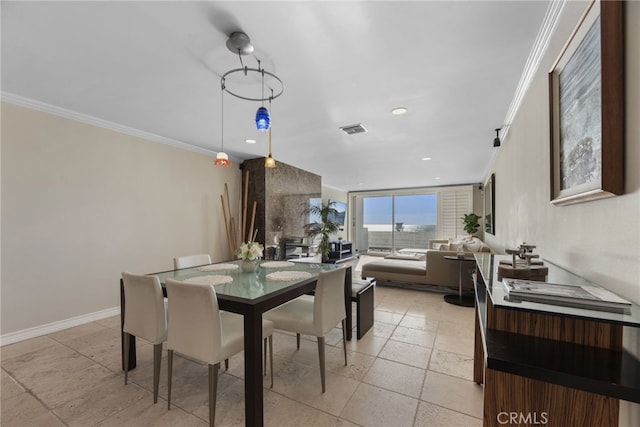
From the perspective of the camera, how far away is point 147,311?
5.89 ft

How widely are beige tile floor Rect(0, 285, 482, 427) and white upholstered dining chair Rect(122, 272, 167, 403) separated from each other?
0.30m

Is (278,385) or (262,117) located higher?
(262,117)

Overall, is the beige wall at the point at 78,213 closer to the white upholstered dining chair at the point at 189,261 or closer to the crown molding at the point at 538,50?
the white upholstered dining chair at the point at 189,261

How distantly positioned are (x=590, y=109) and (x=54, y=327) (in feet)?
15.3

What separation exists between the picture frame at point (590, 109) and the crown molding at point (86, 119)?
4238 mm

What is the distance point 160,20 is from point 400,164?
4.62 meters

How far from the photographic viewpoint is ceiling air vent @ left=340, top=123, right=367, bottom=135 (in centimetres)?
329

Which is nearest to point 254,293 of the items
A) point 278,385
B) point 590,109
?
point 278,385

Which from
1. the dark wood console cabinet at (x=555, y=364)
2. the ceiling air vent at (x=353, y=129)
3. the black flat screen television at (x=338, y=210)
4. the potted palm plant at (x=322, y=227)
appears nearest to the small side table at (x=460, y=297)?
the ceiling air vent at (x=353, y=129)

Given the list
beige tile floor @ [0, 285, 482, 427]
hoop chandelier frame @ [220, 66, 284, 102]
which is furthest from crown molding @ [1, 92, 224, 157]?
beige tile floor @ [0, 285, 482, 427]

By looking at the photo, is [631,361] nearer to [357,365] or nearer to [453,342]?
[357,365]

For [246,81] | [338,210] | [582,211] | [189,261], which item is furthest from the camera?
[338,210]

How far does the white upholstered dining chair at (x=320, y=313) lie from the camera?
189cm

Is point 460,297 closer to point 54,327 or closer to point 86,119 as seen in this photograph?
point 54,327
